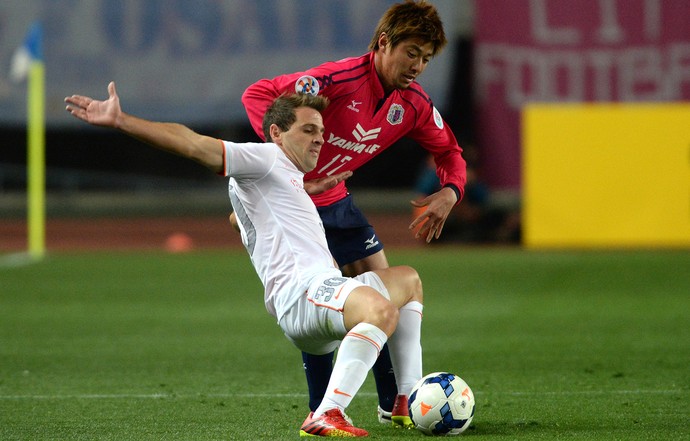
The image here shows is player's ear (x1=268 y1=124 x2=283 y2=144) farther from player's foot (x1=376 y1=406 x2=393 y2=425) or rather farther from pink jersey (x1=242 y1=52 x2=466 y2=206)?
player's foot (x1=376 y1=406 x2=393 y2=425)

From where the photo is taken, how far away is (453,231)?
1802cm

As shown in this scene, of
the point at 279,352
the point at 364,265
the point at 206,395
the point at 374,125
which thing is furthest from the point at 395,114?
the point at 279,352

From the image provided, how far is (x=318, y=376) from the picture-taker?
5324mm

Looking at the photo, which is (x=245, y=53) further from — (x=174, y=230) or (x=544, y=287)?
(x=544, y=287)

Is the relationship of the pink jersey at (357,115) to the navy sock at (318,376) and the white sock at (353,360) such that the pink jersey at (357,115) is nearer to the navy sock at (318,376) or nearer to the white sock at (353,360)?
the navy sock at (318,376)

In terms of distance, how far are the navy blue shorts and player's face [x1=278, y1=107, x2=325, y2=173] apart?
83 cm

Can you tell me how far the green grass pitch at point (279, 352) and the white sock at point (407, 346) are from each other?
27 centimetres

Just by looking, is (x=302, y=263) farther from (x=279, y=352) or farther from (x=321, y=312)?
(x=279, y=352)

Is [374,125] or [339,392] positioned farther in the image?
[374,125]

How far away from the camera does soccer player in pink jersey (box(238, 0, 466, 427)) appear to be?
5.37 metres

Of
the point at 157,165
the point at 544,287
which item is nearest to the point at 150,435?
the point at 544,287

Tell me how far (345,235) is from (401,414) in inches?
39.2

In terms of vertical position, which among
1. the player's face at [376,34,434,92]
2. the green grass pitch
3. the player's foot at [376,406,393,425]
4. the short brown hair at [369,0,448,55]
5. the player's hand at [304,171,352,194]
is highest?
the short brown hair at [369,0,448,55]

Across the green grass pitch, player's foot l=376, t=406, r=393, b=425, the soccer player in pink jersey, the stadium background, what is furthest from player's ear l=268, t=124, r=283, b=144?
the stadium background
